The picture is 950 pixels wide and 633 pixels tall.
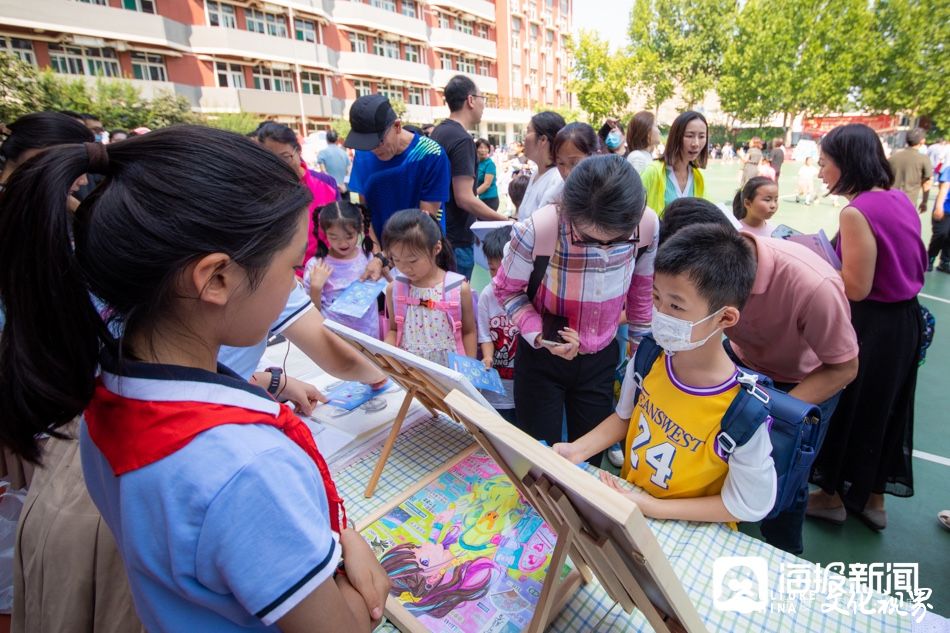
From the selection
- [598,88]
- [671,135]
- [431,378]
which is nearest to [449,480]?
[431,378]

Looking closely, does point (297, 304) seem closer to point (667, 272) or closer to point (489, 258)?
point (667, 272)

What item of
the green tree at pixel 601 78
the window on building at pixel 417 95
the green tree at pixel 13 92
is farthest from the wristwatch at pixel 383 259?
the green tree at pixel 601 78

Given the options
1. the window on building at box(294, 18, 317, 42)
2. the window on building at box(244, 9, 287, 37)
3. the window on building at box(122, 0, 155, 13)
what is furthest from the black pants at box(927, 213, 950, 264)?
the window on building at box(294, 18, 317, 42)

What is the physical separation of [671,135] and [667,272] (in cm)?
223

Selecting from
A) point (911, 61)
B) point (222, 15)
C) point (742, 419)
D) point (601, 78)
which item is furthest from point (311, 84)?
point (911, 61)

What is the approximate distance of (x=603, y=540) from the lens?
78 cm

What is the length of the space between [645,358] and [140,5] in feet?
83.1

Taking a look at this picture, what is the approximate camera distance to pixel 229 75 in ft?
71.3

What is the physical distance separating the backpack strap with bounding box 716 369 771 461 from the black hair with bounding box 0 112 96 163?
264 cm

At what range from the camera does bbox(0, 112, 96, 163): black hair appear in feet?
6.71

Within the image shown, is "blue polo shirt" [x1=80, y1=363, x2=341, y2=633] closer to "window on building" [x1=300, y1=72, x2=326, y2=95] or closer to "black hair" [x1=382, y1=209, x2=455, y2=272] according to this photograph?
"black hair" [x1=382, y1=209, x2=455, y2=272]

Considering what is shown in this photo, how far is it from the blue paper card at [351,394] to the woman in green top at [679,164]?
2.14 metres

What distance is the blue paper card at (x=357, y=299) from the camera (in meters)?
2.27
